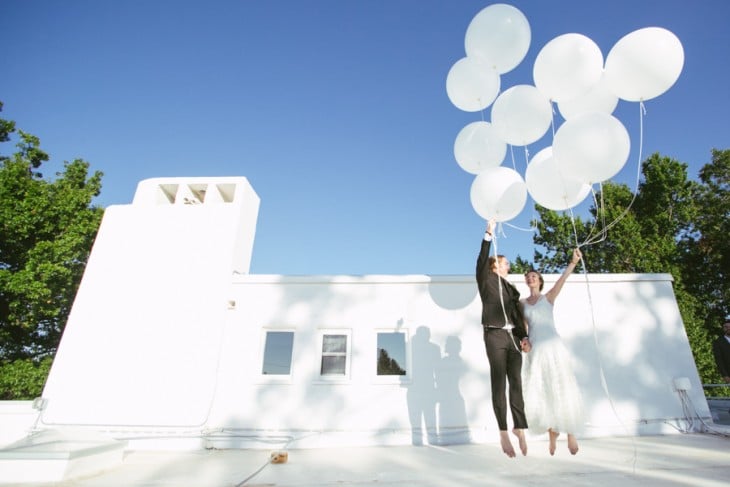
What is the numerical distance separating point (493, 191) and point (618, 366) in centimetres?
399

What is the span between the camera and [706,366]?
13.1 meters

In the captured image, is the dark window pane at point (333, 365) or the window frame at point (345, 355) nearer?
the window frame at point (345, 355)

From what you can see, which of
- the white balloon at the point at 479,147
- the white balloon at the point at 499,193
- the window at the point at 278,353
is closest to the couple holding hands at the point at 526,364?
the white balloon at the point at 499,193

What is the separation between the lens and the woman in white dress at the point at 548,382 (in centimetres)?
272

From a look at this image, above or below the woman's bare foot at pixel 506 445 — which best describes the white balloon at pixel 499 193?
above

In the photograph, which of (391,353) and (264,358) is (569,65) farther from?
(264,358)

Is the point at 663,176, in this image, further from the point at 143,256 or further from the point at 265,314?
the point at 143,256

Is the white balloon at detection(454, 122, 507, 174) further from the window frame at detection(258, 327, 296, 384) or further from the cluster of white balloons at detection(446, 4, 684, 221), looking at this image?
the window frame at detection(258, 327, 296, 384)

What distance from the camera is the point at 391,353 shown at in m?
5.43

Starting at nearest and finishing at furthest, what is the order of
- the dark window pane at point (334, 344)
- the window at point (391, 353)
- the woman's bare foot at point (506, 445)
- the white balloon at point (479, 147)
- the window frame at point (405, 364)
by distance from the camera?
the woman's bare foot at point (506, 445), the white balloon at point (479, 147), the window frame at point (405, 364), the window at point (391, 353), the dark window pane at point (334, 344)

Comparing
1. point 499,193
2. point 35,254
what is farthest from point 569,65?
point 35,254

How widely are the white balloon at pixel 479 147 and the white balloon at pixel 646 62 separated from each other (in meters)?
1.05

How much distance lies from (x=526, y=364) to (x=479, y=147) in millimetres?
2127

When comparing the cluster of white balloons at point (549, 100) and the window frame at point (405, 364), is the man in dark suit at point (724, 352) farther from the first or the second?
the window frame at point (405, 364)
